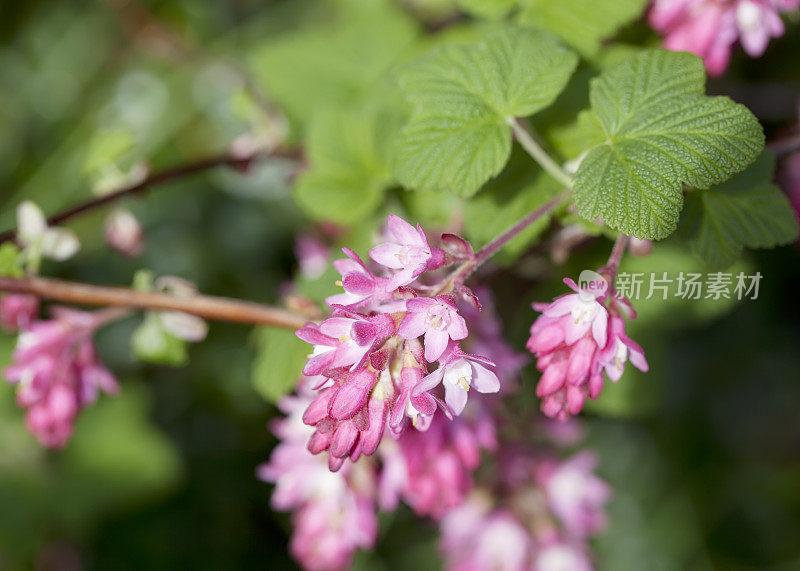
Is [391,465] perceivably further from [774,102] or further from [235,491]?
[774,102]

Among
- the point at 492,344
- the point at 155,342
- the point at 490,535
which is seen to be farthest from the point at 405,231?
the point at 490,535

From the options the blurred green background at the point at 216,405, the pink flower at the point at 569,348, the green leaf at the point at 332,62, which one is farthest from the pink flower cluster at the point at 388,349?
the blurred green background at the point at 216,405

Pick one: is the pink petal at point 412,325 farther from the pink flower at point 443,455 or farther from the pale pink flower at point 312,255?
the pale pink flower at point 312,255

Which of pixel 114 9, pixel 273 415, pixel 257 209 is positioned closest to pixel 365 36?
pixel 257 209

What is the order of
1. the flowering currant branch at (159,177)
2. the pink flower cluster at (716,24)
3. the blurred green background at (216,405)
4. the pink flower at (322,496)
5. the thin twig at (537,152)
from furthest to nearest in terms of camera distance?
the blurred green background at (216,405) < the pink flower at (322,496) < the flowering currant branch at (159,177) < the pink flower cluster at (716,24) < the thin twig at (537,152)

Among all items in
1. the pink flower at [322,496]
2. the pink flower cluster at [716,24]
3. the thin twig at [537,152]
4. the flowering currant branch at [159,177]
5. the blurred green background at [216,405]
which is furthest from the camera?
the blurred green background at [216,405]

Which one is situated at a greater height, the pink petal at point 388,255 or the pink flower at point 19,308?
the pink petal at point 388,255
